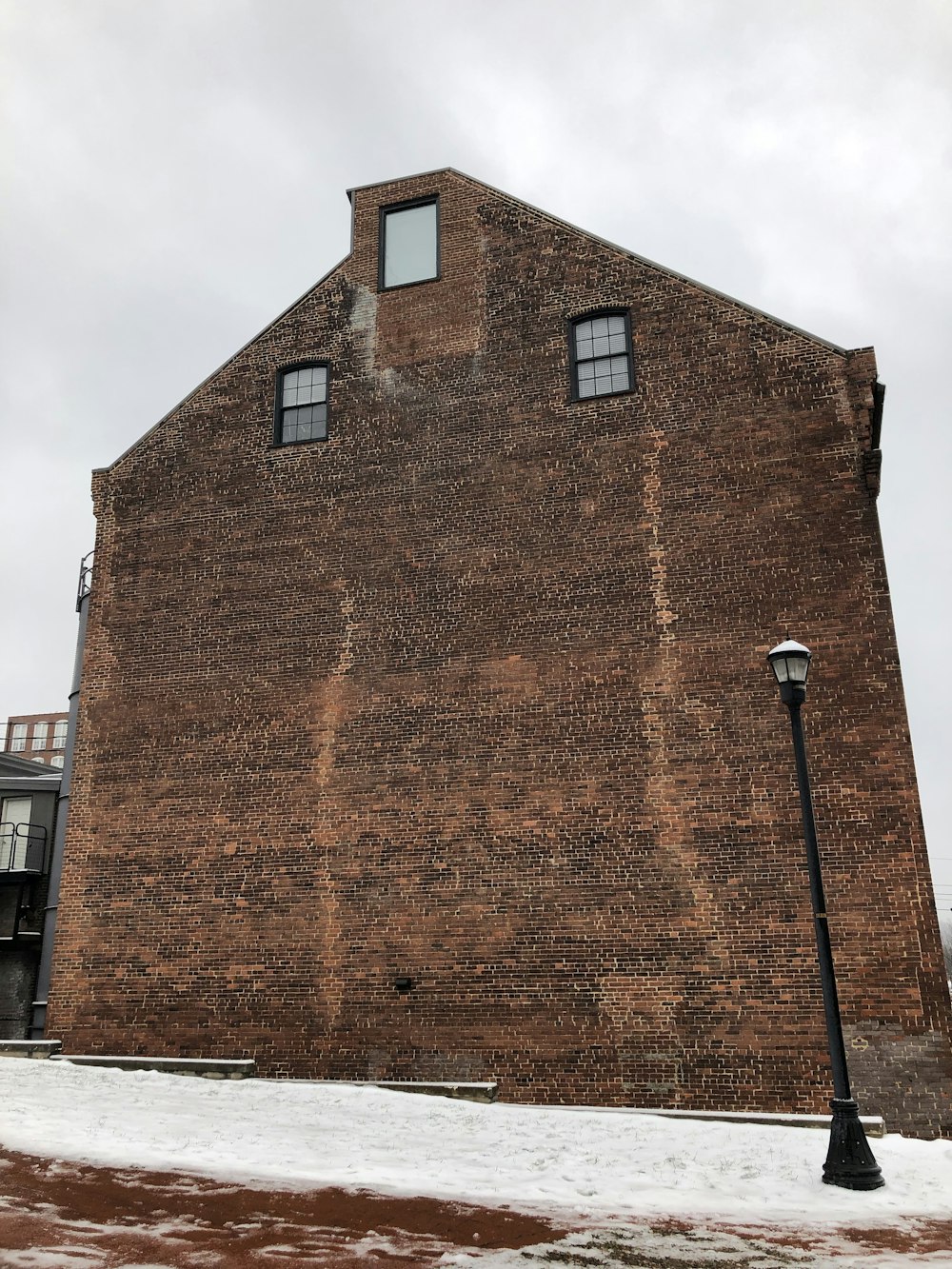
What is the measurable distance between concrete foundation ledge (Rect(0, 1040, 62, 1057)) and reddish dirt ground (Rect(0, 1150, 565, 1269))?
7.17 metres

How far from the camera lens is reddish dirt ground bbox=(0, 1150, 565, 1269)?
5.75 metres

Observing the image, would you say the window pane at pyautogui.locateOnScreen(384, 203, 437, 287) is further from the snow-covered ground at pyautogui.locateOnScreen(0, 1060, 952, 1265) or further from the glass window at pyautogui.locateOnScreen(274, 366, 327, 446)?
the snow-covered ground at pyautogui.locateOnScreen(0, 1060, 952, 1265)

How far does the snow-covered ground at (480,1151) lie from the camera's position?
24.2ft

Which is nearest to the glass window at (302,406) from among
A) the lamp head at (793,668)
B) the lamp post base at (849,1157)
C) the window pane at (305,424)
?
the window pane at (305,424)

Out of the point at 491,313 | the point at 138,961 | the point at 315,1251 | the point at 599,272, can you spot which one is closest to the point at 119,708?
the point at 138,961

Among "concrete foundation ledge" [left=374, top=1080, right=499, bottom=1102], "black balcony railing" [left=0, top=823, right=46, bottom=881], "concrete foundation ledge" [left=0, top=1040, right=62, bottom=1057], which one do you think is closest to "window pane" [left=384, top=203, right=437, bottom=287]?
"concrete foundation ledge" [left=374, top=1080, right=499, bottom=1102]

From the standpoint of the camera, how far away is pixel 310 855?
1435 centimetres

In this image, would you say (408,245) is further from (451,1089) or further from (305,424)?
(451,1089)

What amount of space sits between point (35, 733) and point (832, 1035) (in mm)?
93237

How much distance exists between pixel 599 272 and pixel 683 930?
9.94 metres

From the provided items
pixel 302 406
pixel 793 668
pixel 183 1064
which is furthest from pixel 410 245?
pixel 183 1064

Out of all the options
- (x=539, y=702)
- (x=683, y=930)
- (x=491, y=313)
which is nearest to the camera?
(x=683, y=930)

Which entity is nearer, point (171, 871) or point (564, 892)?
point (564, 892)

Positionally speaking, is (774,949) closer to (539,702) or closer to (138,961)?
(539,702)
